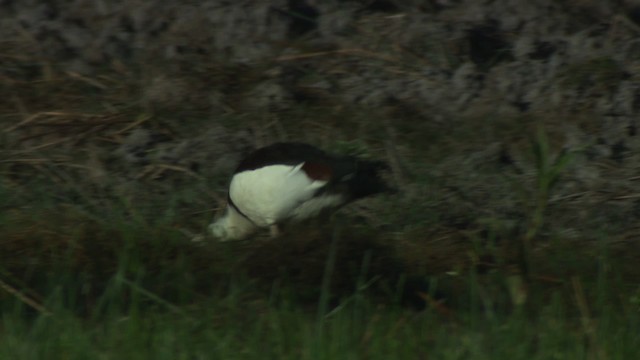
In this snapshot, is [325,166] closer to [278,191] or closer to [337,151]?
[278,191]

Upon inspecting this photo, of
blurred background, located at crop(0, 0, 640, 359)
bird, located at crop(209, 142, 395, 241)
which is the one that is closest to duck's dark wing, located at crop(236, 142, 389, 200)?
bird, located at crop(209, 142, 395, 241)

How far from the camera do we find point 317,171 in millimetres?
4773

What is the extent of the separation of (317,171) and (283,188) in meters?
0.13

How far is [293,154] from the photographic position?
16.0 ft

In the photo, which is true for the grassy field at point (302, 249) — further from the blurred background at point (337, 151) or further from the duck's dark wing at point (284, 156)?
the duck's dark wing at point (284, 156)

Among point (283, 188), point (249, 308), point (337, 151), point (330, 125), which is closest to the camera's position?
point (249, 308)

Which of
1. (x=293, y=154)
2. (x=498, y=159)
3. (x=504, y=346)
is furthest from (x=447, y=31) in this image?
(x=504, y=346)

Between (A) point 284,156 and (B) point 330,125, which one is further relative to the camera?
(B) point 330,125

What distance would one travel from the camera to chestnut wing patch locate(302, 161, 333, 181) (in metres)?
4.77

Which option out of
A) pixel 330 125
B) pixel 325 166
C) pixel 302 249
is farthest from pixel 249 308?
pixel 330 125

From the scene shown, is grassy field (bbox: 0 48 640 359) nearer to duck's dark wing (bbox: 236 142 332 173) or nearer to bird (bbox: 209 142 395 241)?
bird (bbox: 209 142 395 241)

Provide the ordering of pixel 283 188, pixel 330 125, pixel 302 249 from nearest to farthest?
1. pixel 302 249
2. pixel 283 188
3. pixel 330 125

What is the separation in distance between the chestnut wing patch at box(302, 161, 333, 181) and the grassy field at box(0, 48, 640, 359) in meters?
0.16

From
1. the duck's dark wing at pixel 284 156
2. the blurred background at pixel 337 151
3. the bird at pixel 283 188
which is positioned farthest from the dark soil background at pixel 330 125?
the duck's dark wing at pixel 284 156
